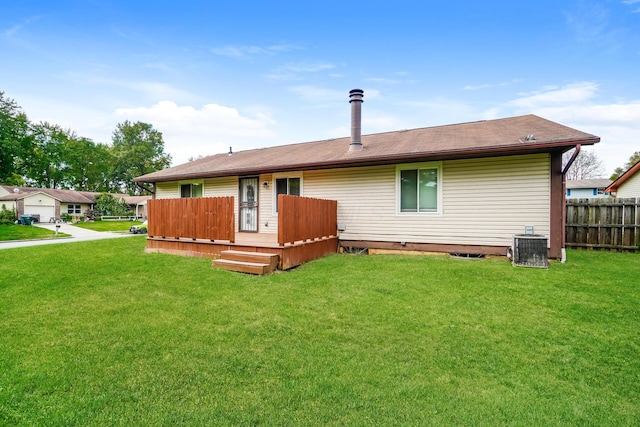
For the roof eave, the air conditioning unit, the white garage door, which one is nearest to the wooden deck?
the roof eave

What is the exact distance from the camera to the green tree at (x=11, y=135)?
29.7 m

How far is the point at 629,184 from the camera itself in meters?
13.3

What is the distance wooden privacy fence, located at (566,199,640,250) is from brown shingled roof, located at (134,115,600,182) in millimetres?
2842

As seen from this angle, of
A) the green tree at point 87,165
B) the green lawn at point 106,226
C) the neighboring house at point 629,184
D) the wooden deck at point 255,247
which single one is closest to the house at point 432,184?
the wooden deck at point 255,247

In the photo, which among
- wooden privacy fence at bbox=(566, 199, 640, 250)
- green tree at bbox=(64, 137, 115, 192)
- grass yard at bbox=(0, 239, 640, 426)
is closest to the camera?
grass yard at bbox=(0, 239, 640, 426)

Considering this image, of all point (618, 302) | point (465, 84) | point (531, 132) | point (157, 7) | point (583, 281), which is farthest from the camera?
point (465, 84)

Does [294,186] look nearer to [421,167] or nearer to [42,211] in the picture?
[421,167]

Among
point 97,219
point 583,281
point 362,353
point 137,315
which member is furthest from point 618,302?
point 97,219

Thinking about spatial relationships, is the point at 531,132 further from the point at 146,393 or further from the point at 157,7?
the point at 157,7

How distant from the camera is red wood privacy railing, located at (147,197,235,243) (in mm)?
7324

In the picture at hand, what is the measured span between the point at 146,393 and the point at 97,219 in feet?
137

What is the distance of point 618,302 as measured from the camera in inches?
159

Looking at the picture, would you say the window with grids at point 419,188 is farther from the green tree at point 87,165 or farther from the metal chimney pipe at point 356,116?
the green tree at point 87,165

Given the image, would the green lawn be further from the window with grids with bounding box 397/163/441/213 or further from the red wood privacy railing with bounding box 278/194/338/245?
the window with grids with bounding box 397/163/441/213
